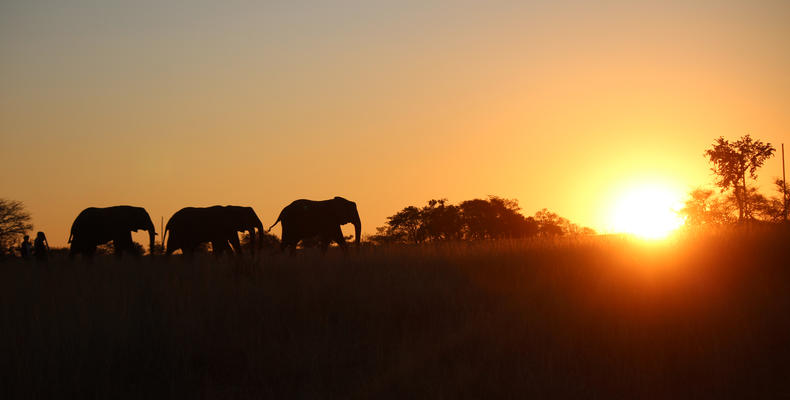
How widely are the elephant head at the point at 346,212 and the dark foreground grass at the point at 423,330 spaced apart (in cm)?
737

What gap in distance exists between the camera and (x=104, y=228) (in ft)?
68.4

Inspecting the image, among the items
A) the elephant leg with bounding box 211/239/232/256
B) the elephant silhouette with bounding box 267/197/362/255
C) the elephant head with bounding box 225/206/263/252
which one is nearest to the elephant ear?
the elephant silhouette with bounding box 267/197/362/255

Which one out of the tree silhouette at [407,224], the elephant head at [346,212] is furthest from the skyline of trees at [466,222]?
the elephant head at [346,212]

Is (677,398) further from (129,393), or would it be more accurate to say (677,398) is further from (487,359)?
(129,393)

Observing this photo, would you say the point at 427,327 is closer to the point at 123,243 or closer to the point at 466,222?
the point at 123,243

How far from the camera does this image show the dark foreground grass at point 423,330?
8555 mm

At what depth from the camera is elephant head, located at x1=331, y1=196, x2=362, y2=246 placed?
2162 cm

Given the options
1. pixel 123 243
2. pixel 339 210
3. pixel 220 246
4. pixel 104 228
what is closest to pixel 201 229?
pixel 220 246

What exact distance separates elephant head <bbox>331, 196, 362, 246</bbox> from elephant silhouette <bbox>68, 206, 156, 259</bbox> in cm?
550

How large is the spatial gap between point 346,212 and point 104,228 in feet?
23.5

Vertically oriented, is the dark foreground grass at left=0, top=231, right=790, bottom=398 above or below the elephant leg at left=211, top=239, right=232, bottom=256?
below

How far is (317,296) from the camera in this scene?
456 inches

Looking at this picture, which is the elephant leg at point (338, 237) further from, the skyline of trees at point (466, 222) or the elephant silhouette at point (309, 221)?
the skyline of trees at point (466, 222)

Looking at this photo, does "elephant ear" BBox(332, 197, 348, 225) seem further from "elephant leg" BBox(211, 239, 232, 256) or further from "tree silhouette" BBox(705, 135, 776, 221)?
"tree silhouette" BBox(705, 135, 776, 221)
